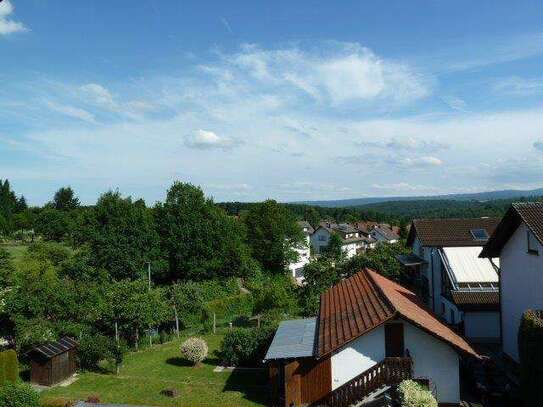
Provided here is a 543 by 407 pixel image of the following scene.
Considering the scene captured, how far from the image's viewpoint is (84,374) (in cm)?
2269

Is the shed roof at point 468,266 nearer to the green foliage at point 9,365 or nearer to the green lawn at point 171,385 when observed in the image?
the green lawn at point 171,385

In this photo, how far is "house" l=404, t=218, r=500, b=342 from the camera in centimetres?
2438

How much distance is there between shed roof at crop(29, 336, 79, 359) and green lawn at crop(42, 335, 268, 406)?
1486mm

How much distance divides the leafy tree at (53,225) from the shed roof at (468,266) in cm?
7807

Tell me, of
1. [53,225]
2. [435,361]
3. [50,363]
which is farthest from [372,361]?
[53,225]

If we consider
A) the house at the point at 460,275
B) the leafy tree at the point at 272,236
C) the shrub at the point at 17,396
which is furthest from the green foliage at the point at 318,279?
the leafy tree at the point at 272,236

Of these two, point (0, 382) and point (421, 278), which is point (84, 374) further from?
point (421, 278)

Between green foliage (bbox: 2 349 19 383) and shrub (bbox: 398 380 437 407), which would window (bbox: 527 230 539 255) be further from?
green foliage (bbox: 2 349 19 383)

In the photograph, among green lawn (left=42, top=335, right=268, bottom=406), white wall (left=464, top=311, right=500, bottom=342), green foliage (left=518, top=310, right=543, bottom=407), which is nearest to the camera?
green foliage (left=518, top=310, right=543, bottom=407)

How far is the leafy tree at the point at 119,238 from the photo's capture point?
46094 millimetres

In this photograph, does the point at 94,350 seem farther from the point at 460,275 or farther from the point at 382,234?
the point at 382,234

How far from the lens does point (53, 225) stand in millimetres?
90812

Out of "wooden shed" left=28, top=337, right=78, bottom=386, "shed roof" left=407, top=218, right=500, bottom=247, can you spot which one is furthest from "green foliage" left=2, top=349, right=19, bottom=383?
"shed roof" left=407, top=218, right=500, bottom=247

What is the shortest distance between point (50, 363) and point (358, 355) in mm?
13639
